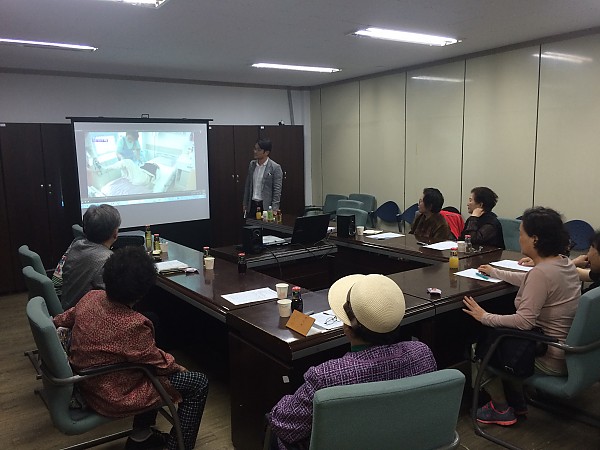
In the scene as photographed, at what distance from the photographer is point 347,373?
145 cm

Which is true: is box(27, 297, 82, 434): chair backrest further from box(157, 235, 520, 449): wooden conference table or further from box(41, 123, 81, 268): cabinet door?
box(41, 123, 81, 268): cabinet door

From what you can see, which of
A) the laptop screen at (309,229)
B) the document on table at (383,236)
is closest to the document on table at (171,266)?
the laptop screen at (309,229)

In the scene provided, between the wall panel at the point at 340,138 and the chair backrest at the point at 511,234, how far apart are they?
3114mm

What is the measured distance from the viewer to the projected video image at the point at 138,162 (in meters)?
5.91

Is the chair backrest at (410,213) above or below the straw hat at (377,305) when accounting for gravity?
below

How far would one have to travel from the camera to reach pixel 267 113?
772 centimetres

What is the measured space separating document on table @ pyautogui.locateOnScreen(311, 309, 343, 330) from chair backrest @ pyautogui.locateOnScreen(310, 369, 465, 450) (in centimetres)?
74

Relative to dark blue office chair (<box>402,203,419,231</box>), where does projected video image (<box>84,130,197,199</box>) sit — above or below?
above

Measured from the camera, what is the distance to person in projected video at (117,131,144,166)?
610 centimetres

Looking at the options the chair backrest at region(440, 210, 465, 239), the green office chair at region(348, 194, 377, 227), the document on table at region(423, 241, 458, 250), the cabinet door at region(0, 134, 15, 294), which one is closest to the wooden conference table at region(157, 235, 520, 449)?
the document on table at region(423, 241, 458, 250)

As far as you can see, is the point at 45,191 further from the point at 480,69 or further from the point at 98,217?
the point at 480,69

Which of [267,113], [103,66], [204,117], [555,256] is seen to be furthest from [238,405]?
[267,113]

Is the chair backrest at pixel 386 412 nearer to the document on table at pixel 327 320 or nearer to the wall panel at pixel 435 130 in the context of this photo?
the document on table at pixel 327 320

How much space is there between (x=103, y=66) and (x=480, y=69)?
438 cm
